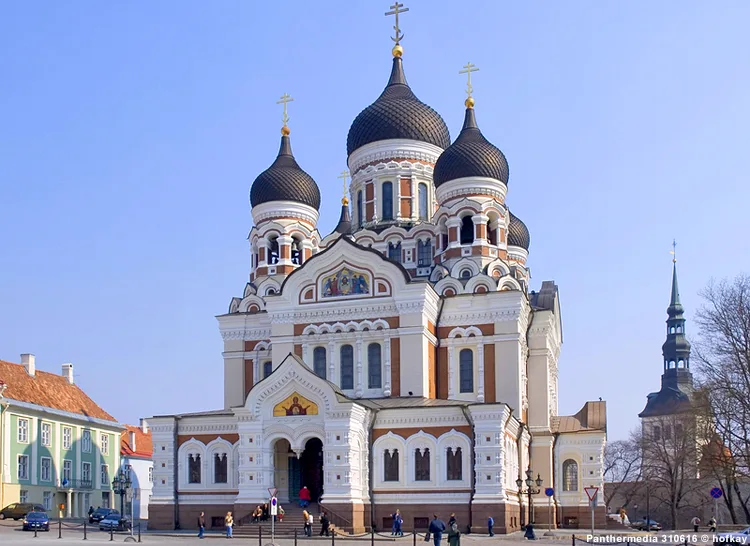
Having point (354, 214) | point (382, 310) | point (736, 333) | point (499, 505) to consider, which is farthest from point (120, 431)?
point (736, 333)

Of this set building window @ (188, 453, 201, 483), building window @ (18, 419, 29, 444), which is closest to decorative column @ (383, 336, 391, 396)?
building window @ (188, 453, 201, 483)

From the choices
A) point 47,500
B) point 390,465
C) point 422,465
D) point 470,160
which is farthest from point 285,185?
point 47,500

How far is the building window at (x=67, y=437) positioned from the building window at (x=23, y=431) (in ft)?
12.8

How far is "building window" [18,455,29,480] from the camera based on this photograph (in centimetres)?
4706

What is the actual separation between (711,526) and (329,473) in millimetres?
17757

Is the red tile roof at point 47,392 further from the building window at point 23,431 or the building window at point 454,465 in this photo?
the building window at point 454,465

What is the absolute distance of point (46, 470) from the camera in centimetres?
4953

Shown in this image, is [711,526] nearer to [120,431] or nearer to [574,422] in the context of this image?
[574,422]

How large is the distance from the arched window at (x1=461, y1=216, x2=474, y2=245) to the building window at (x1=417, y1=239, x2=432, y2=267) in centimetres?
209

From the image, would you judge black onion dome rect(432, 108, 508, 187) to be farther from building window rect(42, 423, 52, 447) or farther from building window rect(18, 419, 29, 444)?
building window rect(42, 423, 52, 447)

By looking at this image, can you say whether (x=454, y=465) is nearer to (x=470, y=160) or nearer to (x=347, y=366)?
(x=347, y=366)

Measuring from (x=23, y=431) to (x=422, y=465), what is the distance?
22.7 metres

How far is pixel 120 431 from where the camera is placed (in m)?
57.9

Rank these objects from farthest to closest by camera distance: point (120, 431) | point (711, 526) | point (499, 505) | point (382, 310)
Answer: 1. point (120, 431)
2. point (711, 526)
3. point (382, 310)
4. point (499, 505)
